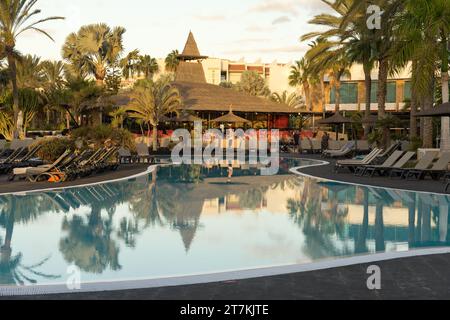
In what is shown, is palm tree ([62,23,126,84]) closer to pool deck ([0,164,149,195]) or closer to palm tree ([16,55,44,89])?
palm tree ([16,55,44,89])

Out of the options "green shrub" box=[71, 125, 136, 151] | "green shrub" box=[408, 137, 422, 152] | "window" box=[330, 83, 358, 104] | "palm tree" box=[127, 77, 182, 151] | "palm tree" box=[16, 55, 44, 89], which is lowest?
"green shrub" box=[408, 137, 422, 152]

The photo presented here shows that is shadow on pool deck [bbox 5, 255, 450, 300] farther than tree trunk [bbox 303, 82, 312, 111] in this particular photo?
No

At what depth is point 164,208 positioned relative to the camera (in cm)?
1231

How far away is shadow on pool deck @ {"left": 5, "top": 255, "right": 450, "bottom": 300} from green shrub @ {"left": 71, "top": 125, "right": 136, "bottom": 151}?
18.6 m

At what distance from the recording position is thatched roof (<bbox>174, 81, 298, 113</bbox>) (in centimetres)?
4309

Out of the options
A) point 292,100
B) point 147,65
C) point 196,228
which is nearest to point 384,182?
point 196,228

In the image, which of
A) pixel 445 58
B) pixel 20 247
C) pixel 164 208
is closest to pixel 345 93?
pixel 445 58

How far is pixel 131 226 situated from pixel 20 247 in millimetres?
2151

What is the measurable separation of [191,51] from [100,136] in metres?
37.5

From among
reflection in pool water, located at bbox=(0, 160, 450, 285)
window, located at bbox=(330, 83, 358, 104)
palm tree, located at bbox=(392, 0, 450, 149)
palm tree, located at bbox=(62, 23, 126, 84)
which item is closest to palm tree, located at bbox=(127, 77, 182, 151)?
palm tree, located at bbox=(62, 23, 126, 84)

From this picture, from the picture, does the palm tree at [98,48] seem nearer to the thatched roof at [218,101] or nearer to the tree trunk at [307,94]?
the thatched roof at [218,101]

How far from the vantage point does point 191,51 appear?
60.9m

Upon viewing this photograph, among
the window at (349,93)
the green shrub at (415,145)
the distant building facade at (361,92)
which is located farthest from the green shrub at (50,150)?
the window at (349,93)

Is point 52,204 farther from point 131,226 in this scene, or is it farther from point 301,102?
point 301,102
